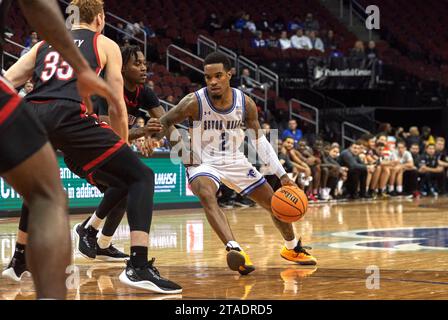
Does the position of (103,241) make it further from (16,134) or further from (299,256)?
(16,134)

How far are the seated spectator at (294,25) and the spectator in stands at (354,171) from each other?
5927 millimetres

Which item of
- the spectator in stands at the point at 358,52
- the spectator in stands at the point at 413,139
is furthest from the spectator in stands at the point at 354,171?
the spectator in stands at the point at 358,52

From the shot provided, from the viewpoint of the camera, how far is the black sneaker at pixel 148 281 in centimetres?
508

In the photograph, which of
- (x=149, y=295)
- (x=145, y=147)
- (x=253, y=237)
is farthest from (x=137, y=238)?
(x=253, y=237)

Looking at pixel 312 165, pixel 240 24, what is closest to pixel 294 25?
pixel 240 24

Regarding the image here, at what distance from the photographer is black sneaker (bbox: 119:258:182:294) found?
16.7 feet

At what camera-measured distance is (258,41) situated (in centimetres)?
2231

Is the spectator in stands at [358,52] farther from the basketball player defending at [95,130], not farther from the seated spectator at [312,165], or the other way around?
the basketball player defending at [95,130]

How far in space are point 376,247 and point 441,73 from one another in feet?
56.3

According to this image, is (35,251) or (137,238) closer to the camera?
(35,251)

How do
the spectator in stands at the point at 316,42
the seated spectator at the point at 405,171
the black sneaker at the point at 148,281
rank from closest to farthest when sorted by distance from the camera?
the black sneaker at the point at 148,281, the seated spectator at the point at 405,171, the spectator in stands at the point at 316,42

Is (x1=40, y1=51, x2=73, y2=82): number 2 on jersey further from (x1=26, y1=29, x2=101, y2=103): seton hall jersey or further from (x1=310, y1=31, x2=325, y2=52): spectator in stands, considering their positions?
(x1=310, y1=31, x2=325, y2=52): spectator in stands
